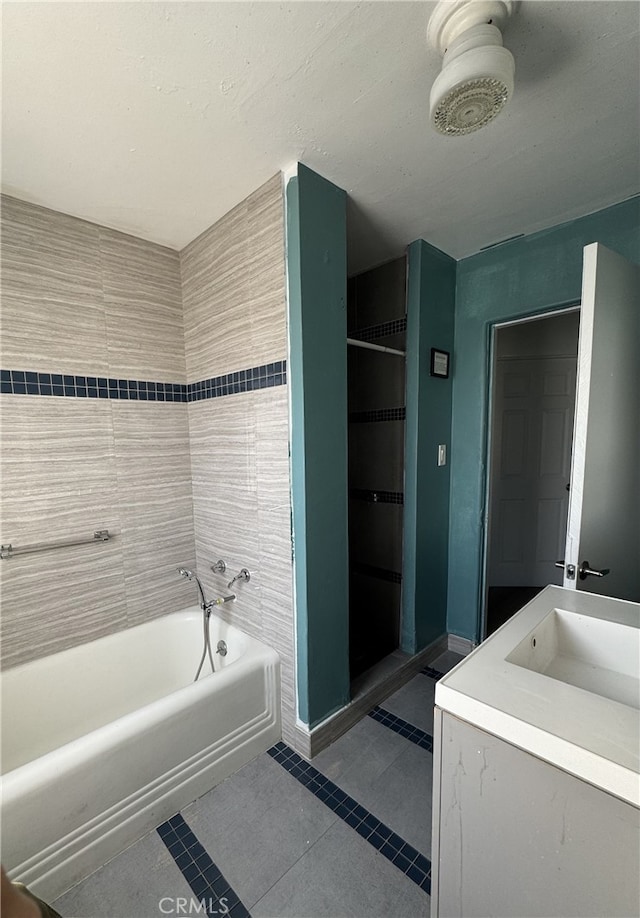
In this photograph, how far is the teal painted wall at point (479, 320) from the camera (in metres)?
1.78

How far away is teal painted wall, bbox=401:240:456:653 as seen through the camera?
2.00 metres

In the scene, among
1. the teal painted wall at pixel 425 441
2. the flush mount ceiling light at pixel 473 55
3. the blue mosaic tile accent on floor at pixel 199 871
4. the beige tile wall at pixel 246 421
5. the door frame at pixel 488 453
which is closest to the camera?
the flush mount ceiling light at pixel 473 55

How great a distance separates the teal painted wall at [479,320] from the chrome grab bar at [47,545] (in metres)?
1.96

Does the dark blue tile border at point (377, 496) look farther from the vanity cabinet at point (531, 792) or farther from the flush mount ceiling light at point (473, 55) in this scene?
the flush mount ceiling light at point (473, 55)

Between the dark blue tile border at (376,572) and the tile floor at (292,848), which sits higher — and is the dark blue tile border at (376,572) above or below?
above

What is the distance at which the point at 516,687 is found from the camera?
738 mm

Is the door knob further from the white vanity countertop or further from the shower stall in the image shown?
the shower stall

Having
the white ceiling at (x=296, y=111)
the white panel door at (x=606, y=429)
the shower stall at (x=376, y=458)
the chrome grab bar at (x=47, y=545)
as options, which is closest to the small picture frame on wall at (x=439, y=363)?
the shower stall at (x=376, y=458)

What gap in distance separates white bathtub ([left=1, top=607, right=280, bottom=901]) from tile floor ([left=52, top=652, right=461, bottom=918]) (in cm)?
9

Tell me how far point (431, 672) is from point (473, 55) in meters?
2.51

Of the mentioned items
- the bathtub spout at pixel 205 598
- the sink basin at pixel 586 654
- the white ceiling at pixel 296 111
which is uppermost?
the white ceiling at pixel 296 111

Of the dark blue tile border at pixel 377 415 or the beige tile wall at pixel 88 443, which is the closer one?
the beige tile wall at pixel 88 443

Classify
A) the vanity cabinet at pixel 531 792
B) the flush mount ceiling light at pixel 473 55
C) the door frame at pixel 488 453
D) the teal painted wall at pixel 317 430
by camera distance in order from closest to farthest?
the vanity cabinet at pixel 531 792 < the flush mount ceiling light at pixel 473 55 < the teal painted wall at pixel 317 430 < the door frame at pixel 488 453

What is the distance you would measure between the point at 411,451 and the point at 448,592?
99cm
